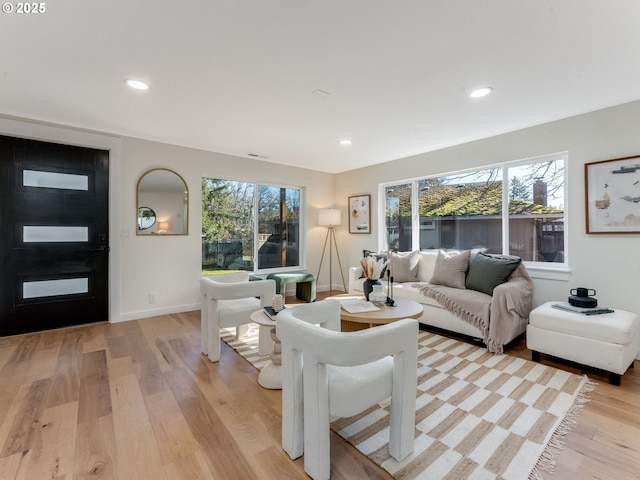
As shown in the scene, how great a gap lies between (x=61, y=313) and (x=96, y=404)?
2066 millimetres

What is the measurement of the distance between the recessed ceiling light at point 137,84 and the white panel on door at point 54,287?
238 centimetres

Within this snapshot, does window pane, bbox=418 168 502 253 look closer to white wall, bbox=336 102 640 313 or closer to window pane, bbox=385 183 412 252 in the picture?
window pane, bbox=385 183 412 252

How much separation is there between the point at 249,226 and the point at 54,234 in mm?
2368

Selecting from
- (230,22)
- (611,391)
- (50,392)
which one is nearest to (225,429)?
(50,392)

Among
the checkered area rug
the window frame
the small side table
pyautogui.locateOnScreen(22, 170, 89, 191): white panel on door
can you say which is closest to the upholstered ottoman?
the checkered area rug

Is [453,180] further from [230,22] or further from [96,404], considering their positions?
[96,404]

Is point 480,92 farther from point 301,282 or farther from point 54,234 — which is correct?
point 54,234

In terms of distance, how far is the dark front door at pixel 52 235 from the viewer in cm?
302

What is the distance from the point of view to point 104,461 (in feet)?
4.67

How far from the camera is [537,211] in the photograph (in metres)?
3.26

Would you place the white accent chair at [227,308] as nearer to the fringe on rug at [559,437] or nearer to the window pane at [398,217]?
the fringe on rug at [559,437]

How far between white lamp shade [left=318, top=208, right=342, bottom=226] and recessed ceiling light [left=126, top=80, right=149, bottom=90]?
3.36 meters

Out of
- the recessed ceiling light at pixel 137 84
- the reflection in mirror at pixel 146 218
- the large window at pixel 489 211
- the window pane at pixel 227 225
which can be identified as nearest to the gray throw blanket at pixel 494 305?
the large window at pixel 489 211

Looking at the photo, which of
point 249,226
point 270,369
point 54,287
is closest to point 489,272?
point 270,369
